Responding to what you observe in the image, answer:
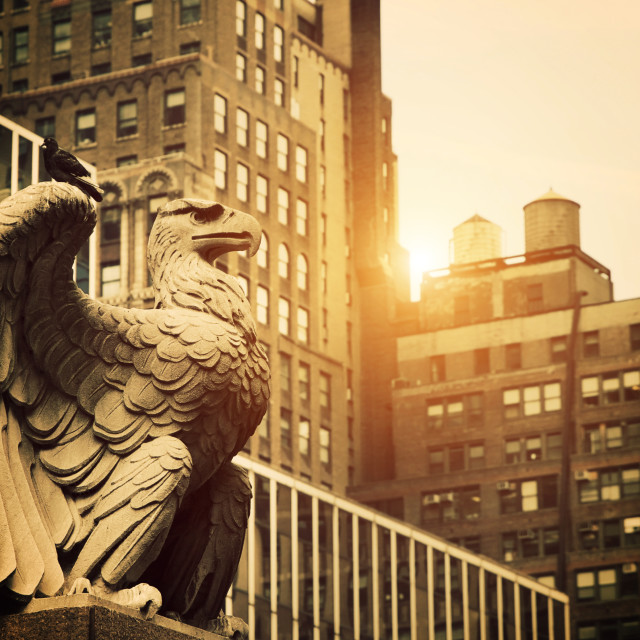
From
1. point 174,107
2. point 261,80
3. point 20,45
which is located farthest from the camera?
Result: point 261,80

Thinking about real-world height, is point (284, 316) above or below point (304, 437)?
above

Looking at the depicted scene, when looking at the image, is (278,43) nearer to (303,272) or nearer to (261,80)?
(261,80)

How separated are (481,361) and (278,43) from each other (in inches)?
793

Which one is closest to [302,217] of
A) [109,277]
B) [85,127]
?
[85,127]

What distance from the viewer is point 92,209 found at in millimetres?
9766

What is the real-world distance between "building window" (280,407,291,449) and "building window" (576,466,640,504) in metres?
14.6

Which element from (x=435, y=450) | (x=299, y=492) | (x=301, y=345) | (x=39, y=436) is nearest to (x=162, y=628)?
(x=39, y=436)

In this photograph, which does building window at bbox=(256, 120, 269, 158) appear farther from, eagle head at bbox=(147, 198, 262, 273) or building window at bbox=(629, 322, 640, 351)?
eagle head at bbox=(147, 198, 262, 273)

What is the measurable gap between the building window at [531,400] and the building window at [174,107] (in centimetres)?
2329

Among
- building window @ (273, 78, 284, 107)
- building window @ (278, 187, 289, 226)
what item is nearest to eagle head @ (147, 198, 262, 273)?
building window @ (278, 187, 289, 226)

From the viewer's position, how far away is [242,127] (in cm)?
8775

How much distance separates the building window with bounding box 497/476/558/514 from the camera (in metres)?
88.9

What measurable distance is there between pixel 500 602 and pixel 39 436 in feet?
194

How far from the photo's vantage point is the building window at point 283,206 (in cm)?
8994
